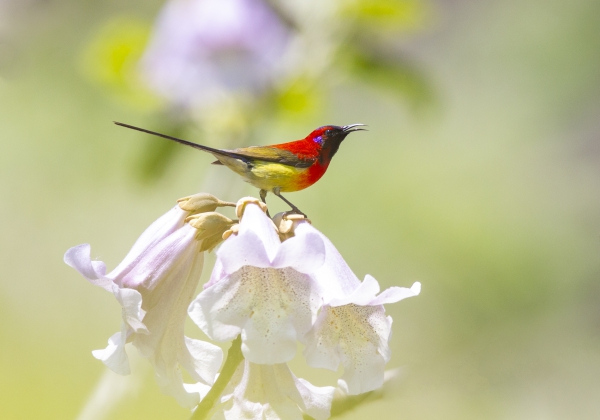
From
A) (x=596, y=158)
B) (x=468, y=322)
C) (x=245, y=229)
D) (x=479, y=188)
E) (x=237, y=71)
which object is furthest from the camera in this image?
(x=596, y=158)

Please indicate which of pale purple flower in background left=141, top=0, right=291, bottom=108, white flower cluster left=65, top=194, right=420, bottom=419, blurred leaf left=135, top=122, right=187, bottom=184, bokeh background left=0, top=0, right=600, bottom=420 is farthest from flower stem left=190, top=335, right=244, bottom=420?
bokeh background left=0, top=0, right=600, bottom=420

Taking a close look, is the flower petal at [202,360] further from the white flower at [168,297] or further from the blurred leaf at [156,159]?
the blurred leaf at [156,159]

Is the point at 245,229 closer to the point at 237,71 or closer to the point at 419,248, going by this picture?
the point at 237,71

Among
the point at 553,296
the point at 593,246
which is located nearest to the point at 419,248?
the point at 553,296

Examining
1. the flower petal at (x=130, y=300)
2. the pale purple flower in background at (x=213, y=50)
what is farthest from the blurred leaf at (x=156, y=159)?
the flower petal at (x=130, y=300)

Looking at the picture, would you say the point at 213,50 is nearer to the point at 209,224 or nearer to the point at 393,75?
the point at 393,75

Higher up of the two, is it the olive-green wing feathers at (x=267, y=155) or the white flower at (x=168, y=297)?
the olive-green wing feathers at (x=267, y=155)
